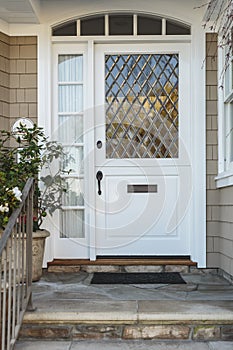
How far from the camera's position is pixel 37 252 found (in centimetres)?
400

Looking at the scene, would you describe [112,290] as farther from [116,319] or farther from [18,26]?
[18,26]

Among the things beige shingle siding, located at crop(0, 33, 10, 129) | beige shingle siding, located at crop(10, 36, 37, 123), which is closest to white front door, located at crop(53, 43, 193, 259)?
beige shingle siding, located at crop(10, 36, 37, 123)

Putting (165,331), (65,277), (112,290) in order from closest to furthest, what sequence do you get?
(165,331) → (112,290) → (65,277)

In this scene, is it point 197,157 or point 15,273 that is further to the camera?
point 197,157

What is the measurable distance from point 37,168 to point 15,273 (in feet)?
5.20

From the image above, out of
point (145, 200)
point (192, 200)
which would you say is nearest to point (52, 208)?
point (145, 200)

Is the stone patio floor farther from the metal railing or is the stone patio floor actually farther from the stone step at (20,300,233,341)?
the metal railing

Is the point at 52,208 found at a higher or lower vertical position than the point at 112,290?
higher

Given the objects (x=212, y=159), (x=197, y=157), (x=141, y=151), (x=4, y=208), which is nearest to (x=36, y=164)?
(x=141, y=151)

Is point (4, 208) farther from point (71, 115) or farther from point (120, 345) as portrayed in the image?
point (71, 115)

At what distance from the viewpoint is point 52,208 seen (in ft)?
14.0

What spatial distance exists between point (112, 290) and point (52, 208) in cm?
100

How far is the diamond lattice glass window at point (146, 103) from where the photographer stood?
4562mm

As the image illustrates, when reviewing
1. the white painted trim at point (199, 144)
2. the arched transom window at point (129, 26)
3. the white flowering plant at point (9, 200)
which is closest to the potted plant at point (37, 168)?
the white flowering plant at point (9, 200)
